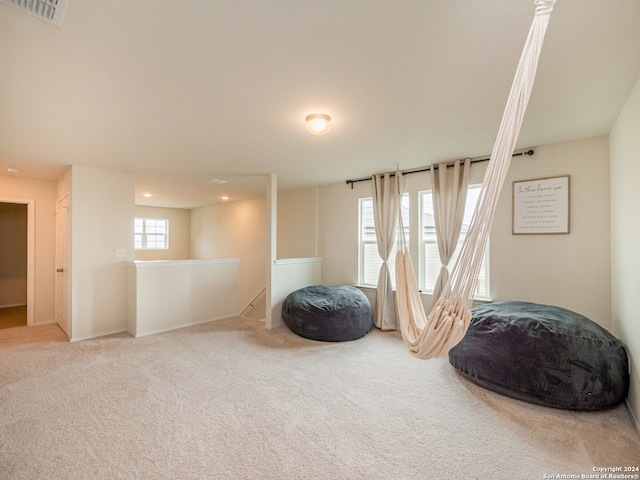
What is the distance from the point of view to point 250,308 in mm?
6293

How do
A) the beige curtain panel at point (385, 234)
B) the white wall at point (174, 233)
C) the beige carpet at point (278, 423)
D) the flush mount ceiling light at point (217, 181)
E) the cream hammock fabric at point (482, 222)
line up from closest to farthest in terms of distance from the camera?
the cream hammock fabric at point (482, 222) < the beige carpet at point (278, 423) < the beige curtain panel at point (385, 234) < the flush mount ceiling light at point (217, 181) < the white wall at point (174, 233)

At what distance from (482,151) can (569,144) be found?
2.56 ft

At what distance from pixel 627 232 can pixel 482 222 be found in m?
1.75

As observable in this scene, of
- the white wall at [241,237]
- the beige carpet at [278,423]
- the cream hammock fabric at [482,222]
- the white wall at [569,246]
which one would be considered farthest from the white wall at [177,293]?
the white wall at [569,246]

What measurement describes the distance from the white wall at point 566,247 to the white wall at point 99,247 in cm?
471

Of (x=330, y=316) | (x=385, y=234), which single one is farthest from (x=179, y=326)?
(x=385, y=234)

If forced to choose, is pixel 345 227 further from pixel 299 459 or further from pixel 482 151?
pixel 299 459

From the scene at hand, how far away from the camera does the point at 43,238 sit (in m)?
4.34

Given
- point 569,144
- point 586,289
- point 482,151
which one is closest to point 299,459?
point 586,289

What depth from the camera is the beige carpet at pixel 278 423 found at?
1577mm

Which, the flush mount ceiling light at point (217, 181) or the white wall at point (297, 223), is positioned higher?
the flush mount ceiling light at point (217, 181)

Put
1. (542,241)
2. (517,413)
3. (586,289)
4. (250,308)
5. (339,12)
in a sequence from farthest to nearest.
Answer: (250,308) → (542,241) → (586,289) → (517,413) → (339,12)

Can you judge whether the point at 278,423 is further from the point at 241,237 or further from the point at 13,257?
the point at 13,257

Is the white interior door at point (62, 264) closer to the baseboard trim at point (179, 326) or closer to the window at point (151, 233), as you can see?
the baseboard trim at point (179, 326)
